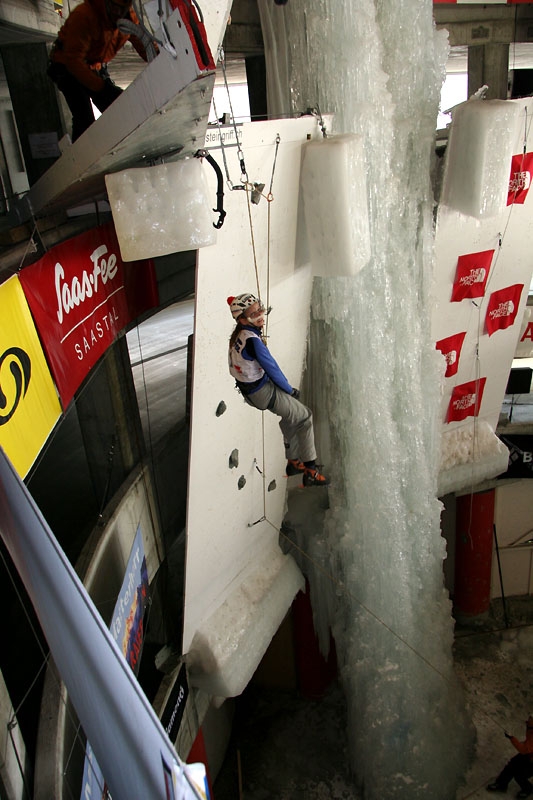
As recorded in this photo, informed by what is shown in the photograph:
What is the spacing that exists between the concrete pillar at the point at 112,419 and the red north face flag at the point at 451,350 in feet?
11.4

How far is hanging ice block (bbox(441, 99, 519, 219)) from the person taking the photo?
17.2ft

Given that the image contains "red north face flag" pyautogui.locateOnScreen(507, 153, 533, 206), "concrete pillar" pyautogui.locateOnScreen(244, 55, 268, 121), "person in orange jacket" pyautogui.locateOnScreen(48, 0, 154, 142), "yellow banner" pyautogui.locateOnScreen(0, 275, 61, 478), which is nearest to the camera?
"yellow banner" pyautogui.locateOnScreen(0, 275, 61, 478)

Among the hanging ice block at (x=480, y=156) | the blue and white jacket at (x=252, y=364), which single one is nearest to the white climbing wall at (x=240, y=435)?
the blue and white jacket at (x=252, y=364)

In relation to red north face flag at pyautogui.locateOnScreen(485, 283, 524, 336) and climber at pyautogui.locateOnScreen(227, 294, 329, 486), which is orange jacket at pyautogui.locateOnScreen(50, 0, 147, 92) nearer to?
climber at pyautogui.locateOnScreen(227, 294, 329, 486)

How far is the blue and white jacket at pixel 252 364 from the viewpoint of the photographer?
11.9 ft

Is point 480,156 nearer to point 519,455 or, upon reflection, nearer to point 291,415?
point 291,415

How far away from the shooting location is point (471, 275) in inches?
259

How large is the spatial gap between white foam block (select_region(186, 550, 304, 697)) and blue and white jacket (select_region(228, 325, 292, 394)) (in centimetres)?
248

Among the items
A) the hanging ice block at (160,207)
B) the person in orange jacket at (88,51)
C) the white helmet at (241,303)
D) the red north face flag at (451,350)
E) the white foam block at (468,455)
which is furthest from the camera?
the white foam block at (468,455)

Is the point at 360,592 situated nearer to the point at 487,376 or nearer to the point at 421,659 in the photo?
the point at 421,659

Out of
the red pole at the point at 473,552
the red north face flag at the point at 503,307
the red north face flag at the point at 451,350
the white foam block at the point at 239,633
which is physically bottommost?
the red pole at the point at 473,552

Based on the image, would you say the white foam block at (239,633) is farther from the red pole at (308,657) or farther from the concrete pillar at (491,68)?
the concrete pillar at (491,68)

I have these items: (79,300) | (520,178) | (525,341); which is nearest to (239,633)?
(79,300)

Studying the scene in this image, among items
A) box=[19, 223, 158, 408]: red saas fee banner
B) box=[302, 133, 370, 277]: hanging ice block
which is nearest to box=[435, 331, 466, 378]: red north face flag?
box=[302, 133, 370, 277]: hanging ice block
